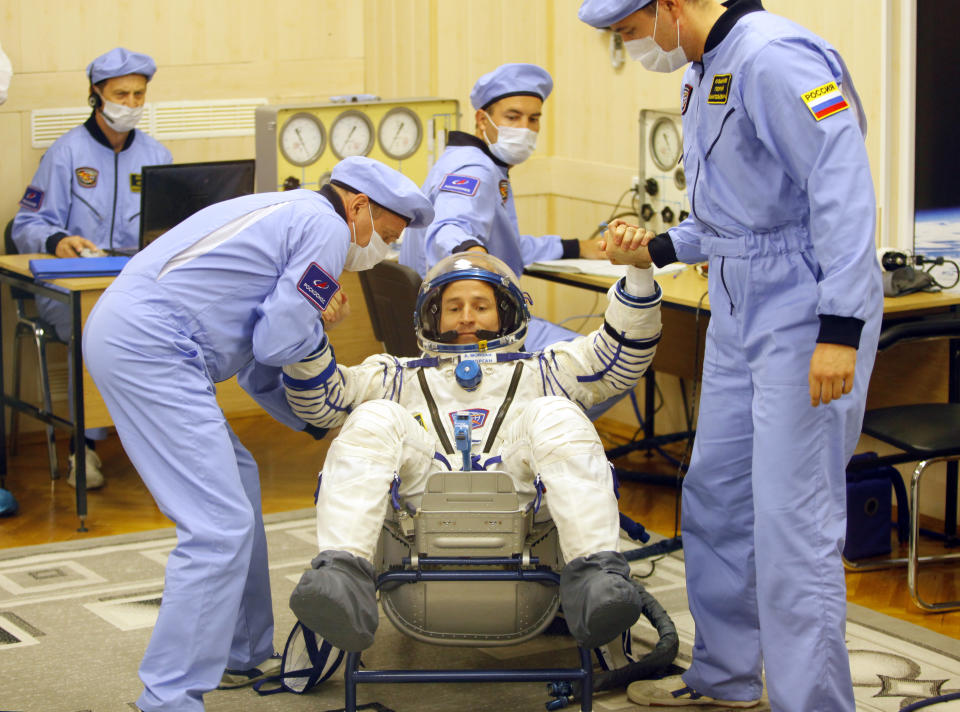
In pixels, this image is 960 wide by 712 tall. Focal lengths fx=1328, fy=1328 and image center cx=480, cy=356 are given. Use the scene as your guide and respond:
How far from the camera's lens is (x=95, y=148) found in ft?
17.9

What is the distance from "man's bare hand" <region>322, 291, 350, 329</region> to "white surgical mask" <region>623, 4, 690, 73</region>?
33.1 inches

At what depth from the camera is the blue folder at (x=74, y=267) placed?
459cm

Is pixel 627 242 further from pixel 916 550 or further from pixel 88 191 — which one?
pixel 88 191

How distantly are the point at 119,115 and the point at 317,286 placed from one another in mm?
2855

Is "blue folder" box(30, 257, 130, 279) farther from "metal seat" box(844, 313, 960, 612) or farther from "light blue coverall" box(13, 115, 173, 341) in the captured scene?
"metal seat" box(844, 313, 960, 612)

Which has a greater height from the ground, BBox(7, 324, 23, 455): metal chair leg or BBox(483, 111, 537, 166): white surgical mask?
BBox(483, 111, 537, 166): white surgical mask

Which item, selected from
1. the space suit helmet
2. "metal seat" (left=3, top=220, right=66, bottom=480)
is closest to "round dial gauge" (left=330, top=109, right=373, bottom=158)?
"metal seat" (left=3, top=220, right=66, bottom=480)

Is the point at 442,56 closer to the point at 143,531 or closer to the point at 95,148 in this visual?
the point at 95,148

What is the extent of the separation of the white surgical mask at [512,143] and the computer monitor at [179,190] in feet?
3.14

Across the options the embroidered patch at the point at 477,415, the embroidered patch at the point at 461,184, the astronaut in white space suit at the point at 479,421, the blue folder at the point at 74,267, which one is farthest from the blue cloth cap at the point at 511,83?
the embroidered patch at the point at 477,415

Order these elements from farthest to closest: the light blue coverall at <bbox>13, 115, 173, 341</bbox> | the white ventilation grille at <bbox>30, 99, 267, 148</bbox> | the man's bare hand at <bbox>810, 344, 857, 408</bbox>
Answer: the white ventilation grille at <bbox>30, 99, 267, 148</bbox> < the light blue coverall at <bbox>13, 115, 173, 341</bbox> < the man's bare hand at <bbox>810, 344, 857, 408</bbox>

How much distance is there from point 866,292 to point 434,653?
1571 millimetres

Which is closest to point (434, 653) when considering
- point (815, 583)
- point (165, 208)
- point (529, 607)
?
point (529, 607)

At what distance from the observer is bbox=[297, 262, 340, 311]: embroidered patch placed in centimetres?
283
